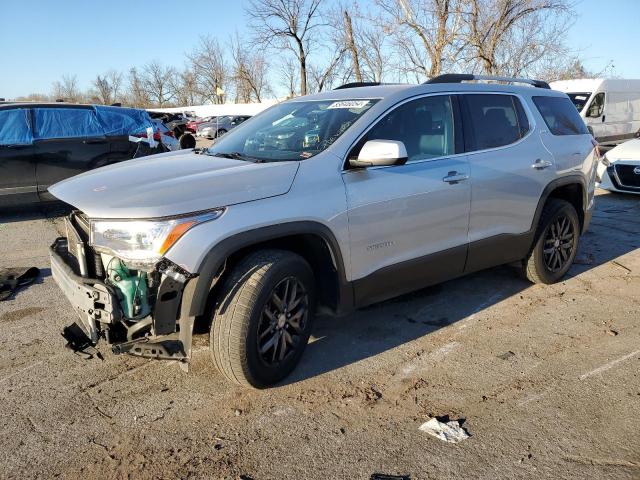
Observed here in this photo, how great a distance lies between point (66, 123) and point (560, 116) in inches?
270

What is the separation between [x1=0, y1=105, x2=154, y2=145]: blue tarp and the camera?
24.6ft

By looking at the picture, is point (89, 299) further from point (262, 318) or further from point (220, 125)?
point (220, 125)

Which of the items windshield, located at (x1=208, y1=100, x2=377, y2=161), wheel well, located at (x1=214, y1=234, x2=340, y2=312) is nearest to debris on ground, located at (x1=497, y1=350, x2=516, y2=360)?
wheel well, located at (x1=214, y1=234, x2=340, y2=312)

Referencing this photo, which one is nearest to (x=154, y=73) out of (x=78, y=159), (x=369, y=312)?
(x=78, y=159)

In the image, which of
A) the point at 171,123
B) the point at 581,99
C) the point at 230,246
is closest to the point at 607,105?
the point at 581,99

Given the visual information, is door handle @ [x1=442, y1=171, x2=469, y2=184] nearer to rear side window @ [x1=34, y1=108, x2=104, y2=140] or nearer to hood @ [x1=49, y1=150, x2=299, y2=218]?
hood @ [x1=49, y1=150, x2=299, y2=218]

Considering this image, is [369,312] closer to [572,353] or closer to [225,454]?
[572,353]

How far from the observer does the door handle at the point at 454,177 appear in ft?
12.5

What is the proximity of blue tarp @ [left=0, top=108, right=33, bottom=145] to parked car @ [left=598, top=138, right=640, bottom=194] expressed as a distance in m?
9.53

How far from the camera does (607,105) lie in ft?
52.0

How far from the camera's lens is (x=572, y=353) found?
3703mm

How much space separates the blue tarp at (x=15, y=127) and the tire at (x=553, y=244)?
6876 millimetres

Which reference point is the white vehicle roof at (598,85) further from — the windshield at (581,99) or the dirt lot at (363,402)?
the dirt lot at (363,402)

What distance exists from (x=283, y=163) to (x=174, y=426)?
164cm
